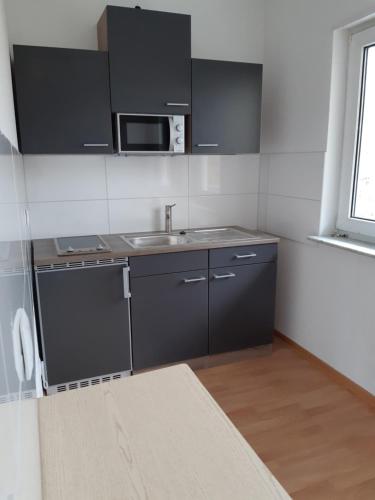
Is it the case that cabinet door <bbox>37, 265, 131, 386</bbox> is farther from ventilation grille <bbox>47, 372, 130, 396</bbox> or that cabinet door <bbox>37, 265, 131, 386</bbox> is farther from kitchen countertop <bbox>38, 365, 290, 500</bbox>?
kitchen countertop <bbox>38, 365, 290, 500</bbox>

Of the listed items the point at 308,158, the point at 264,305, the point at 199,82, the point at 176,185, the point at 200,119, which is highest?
the point at 199,82

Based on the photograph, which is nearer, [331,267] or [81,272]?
[81,272]

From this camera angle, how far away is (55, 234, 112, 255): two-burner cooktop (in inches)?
91.0

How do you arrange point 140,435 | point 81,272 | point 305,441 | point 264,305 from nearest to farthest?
point 140,435
point 305,441
point 81,272
point 264,305

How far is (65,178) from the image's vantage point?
2.69m

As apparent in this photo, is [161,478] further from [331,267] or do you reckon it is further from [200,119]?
[200,119]

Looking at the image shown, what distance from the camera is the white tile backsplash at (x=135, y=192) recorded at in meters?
2.67

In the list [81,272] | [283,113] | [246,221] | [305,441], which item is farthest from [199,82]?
[305,441]

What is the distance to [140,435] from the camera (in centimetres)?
84

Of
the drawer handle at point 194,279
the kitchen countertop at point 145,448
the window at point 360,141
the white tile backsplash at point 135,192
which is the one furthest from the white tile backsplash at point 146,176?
the kitchen countertop at point 145,448

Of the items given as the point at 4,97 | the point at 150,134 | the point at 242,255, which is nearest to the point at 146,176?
the point at 150,134

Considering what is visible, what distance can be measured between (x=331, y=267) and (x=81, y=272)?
1601 millimetres

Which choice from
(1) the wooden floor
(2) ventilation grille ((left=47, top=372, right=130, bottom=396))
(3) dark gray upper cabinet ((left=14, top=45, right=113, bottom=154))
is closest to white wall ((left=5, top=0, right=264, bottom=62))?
(3) dark gray upper cabinet ((left=14, top=45, right=113, bottom=154))

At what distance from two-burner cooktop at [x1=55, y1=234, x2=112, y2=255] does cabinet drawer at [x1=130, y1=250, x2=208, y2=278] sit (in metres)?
0.20
